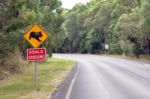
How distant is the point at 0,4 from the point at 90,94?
26.1ft

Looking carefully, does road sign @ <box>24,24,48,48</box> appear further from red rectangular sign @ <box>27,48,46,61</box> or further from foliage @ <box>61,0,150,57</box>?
foliage @ <box>61,0,150,57</box>

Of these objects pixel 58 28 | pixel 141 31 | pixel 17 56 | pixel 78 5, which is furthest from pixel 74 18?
pixel 17 56

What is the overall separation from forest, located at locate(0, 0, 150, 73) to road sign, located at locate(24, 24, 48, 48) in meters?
1.50

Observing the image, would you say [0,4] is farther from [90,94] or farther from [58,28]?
[58,28]

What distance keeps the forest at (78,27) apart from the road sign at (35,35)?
1.50 meters

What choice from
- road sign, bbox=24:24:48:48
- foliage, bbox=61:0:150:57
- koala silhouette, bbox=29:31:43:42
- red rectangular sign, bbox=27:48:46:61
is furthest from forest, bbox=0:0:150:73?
red rectangular sign, bbox=27:48:46:61

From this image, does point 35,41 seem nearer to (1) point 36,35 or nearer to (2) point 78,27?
(1) point 36,35

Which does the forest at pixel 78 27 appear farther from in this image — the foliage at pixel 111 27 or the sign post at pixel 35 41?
the sign post at pixel 35 41

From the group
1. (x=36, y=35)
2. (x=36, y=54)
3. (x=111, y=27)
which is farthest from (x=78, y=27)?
(x=36, y=54)

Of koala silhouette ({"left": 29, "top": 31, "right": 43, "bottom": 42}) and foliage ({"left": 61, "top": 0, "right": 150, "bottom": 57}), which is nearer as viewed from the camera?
koala silhouette ({"left": 29, "top": 31, "right": 43, "bottom": 42})

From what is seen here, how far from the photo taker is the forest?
2403cm

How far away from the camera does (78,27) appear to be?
443 feet

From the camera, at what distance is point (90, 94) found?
60.7ft

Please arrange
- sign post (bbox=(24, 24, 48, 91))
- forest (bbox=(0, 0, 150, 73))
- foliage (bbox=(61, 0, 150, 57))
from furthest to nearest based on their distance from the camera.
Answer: foliage (bbox=(61, 0, 150, 57)) → forest (bbox=(0, 0, 150, 73)) → sign post (bbox=(24, 24, 48, 91))
